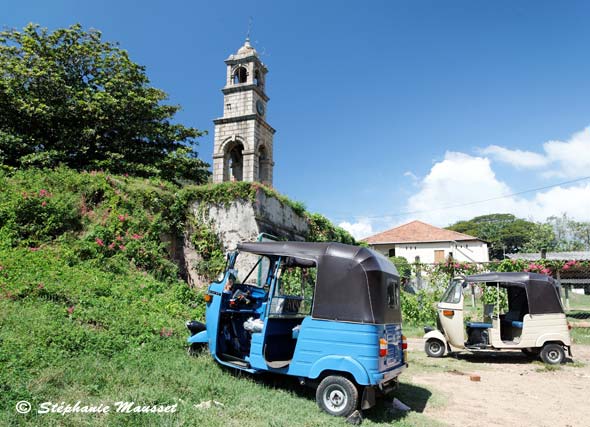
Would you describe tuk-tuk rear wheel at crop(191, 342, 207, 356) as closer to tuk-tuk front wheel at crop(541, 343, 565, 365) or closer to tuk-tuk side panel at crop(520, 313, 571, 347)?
tuk-tuk side panel at crop(520, 313, 571, 347)

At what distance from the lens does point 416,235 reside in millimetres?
44281

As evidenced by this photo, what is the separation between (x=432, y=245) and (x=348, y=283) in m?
40.7

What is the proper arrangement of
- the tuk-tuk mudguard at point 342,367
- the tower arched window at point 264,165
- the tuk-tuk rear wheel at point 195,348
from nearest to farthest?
the tuk-tuk mudguard at point 342,367
the tuk-tuk rear wheel at point 195,348
the tower arched window at point 264,165

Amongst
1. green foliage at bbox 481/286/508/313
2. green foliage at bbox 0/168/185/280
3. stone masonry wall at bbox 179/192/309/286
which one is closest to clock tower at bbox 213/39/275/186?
stone masonry wall at bbox 179/192/309/286

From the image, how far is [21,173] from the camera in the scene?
12109 millimetres

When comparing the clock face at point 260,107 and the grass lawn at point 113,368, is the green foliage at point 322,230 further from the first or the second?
the grass lawn at point 113,368

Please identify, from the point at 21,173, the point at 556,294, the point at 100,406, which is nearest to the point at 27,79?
the point at 21,173

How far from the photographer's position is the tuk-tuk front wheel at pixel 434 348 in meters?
9.40

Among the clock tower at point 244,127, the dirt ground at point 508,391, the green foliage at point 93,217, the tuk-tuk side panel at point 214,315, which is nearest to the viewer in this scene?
the dirt ground at point 508,391

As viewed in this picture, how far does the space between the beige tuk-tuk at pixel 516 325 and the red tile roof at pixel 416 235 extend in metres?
34.6

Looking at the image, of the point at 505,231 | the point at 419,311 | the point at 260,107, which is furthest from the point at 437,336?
the point at 505,231

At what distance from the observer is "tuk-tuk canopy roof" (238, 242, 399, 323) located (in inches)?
196

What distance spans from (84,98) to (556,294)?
59.6 ft

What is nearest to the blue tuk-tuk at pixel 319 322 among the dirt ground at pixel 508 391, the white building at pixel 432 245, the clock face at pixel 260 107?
the dirt ground at pixel 508 391
